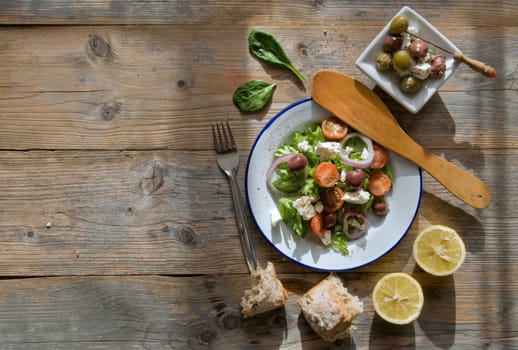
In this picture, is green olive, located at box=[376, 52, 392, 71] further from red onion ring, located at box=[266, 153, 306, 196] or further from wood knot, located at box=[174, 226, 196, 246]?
wood knot, located at box=[174, 226, 196, 246]

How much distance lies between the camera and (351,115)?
90.6 inches

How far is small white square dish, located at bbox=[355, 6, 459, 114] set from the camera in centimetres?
224

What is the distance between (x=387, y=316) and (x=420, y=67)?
979 mm

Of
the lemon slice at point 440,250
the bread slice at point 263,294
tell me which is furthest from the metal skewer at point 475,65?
the bread slice at point 263,294

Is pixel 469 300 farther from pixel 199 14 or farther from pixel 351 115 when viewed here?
pixel 199 14

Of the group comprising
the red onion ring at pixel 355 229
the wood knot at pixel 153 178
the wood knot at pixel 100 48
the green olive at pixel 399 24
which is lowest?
the red onion ring at pixel 355 229

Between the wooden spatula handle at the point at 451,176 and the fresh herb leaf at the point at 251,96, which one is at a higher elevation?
the fresh herb leaf at the point at 251,96

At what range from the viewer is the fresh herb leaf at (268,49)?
7.81 feet

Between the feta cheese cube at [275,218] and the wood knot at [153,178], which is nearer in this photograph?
the feta cheese cube at [275,218]

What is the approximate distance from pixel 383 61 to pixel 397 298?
0.93m

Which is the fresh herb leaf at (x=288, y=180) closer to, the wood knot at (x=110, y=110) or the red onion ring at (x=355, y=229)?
the red onion ring at (x=355, y=229)

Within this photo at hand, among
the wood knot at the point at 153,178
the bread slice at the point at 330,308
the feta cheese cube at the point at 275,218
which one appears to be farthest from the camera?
the wood knot at the point at 153,178

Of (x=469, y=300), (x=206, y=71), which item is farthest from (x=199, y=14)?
(x=469, y=300)

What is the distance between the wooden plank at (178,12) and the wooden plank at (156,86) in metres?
0.04
